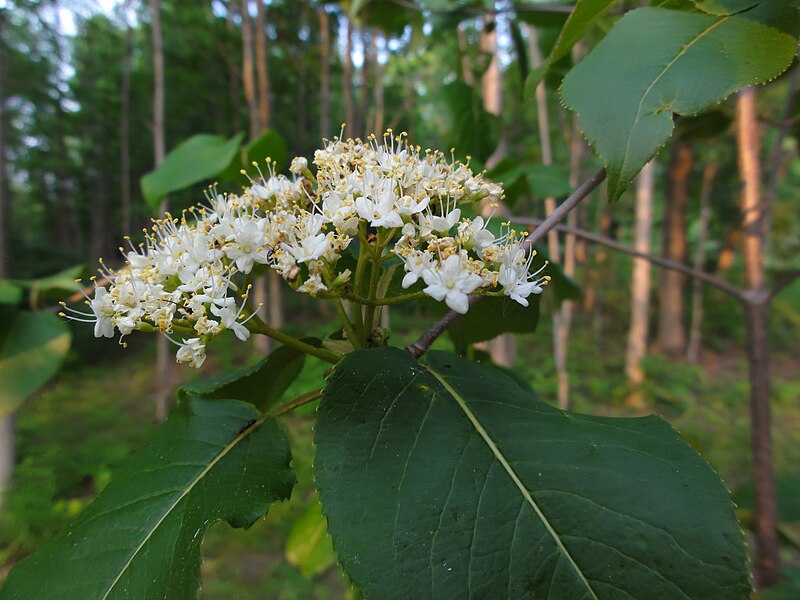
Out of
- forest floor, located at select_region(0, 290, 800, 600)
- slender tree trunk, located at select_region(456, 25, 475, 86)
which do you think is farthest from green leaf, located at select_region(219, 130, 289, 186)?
forest floor, located at select_region(0, 290, 800, 600)

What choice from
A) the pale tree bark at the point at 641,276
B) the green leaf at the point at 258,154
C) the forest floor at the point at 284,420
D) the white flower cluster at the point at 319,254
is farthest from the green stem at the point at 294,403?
the pale tree bark at the point at 641,276

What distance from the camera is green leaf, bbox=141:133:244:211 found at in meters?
1.41

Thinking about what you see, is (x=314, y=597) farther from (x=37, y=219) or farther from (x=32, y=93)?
(x=37, y=219)

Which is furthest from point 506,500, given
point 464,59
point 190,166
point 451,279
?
point 464,59

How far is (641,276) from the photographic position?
21.0 ft

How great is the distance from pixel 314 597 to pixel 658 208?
1295cm

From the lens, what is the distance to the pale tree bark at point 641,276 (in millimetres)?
5903

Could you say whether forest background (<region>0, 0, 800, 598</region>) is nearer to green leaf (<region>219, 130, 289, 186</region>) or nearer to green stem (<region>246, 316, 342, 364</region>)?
green leaf (<region>219, 130, 289, 186</region>)

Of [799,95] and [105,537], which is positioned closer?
[105,537]

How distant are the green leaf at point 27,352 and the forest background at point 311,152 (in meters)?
0.17

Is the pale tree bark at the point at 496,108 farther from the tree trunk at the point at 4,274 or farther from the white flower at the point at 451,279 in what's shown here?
the tree trunk at the point at 4,274

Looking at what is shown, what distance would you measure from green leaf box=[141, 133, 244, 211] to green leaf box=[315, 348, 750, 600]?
103 centimetres

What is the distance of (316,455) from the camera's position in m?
0.57

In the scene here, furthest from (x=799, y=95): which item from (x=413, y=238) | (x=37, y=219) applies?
(x=37, y=219)
